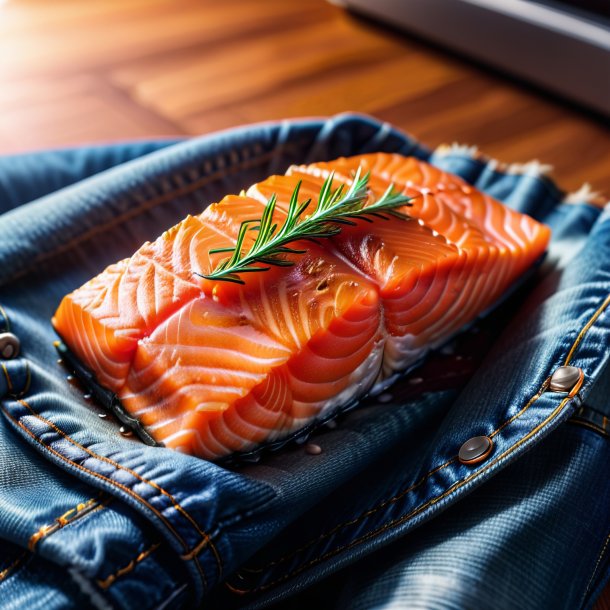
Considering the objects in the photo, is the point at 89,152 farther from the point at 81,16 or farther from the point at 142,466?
the point at 81,16

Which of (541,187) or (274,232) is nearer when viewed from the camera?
(274,232)

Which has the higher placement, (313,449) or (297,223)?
(297,223)

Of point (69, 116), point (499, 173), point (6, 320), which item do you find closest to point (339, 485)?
point (6, 320)

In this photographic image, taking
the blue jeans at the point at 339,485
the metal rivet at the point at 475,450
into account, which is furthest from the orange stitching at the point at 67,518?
the metal rivet at the point at 475,450

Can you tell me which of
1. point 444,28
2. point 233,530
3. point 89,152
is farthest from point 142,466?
point 444,28

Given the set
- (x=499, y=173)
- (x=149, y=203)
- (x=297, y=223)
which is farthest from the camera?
(x=499, y=173)

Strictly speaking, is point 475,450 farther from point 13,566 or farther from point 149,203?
point 149,203
